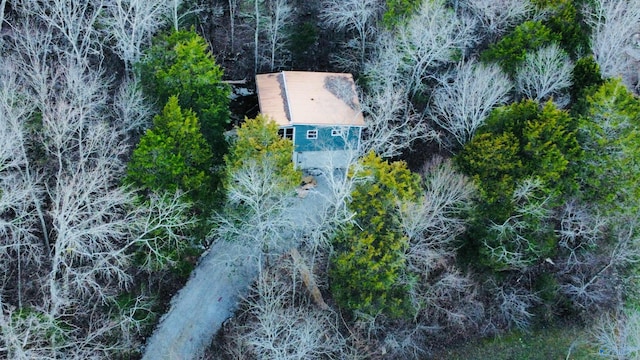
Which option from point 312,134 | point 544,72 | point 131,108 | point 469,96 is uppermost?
point 544,72

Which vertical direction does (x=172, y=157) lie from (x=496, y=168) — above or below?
above

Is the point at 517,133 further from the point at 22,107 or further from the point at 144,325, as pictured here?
the point at 22,107

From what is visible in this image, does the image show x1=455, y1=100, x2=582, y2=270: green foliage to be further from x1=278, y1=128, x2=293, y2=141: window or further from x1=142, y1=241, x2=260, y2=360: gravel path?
x1=142, y1=241, x2=260, y2=360: gravel path

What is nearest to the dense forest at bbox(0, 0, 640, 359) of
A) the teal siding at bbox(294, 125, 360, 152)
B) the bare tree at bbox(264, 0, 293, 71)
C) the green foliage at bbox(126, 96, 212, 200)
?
the green foliage at bbox(126, 96, 212, 200)

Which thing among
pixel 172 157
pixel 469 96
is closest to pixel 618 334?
pixel 469 96

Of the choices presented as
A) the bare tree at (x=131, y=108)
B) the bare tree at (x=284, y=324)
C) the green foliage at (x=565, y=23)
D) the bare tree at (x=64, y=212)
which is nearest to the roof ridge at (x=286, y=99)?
the bare tree at (x=131, y=108)

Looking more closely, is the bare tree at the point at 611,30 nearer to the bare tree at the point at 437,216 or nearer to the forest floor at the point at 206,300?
the bare tree at the point at 437,216

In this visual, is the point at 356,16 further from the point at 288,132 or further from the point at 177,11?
the point at 177,11
